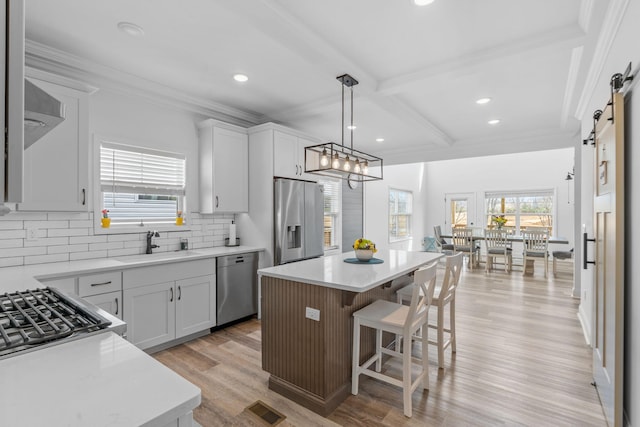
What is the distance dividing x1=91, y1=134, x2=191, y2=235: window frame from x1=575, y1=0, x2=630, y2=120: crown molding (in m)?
3.92

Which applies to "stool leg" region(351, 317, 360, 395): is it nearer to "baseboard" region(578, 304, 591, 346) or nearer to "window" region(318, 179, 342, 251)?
"baseboard" region(578, 304, 591, 346)

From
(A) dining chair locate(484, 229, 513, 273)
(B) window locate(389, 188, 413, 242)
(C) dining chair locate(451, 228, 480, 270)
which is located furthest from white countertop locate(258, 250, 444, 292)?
(B) window locate(389, 188, 413, 242)

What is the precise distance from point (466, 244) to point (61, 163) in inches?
302

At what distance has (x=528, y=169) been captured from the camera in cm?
870

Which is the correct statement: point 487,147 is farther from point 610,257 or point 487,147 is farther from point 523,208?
point 523,208

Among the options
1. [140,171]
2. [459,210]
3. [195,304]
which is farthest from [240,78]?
[459,210]

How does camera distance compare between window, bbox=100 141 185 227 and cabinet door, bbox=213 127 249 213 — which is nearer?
window, bbox=100 141 185 227

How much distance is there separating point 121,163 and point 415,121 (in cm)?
359

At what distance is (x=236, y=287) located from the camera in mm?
3756

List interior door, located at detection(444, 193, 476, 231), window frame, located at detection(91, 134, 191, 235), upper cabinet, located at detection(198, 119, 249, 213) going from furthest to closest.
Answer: interior door, located at detection(444, 193, 476, 231) < upper cabinet, located at detection(198, 119, 249, 213) < window frame, located at detection(91, 134, 191, 235)

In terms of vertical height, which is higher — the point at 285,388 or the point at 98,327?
the point at 98,327

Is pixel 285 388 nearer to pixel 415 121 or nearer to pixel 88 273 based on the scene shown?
pixel 88 273

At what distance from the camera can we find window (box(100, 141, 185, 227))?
329 centimetres

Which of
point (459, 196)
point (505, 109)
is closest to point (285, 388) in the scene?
point (505, 109)
